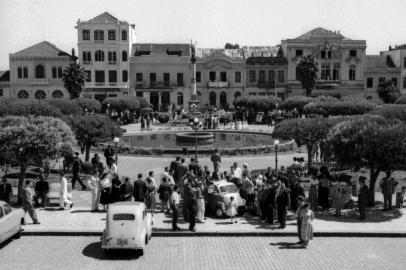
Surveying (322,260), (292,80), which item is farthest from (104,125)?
(292,80)

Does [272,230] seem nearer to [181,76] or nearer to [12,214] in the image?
[12,214]

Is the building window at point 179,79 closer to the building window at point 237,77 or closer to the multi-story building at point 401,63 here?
the building window at point 237,77

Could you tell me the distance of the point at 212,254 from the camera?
16.0m

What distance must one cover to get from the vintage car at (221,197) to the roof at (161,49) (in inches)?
2524

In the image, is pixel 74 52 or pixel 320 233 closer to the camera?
pixel 320 233

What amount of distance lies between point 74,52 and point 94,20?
560 centimetres

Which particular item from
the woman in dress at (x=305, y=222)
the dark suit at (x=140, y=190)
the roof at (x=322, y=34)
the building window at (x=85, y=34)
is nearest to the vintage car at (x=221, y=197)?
the dark suit at (x=140, y=190)

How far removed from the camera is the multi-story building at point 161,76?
268 ft

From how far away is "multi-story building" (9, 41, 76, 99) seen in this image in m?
78.9

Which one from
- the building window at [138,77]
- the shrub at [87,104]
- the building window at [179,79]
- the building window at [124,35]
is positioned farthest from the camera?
the building window at [179,79]

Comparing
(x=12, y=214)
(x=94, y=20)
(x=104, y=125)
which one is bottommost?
(x=12, y=214)

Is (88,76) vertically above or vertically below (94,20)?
below

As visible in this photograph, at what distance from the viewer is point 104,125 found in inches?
1217

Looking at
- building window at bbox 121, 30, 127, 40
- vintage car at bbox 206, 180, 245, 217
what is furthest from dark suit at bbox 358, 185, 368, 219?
building window at bbox 121, 30, 127, 40
